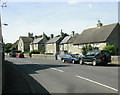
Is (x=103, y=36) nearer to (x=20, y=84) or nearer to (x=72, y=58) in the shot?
(x=72, y=58)

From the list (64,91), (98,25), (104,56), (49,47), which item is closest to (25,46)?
(49,47)

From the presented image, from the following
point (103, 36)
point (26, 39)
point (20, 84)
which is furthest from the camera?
point (26, 39)

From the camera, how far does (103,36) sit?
41.3 metres

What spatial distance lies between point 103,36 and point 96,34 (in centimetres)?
340

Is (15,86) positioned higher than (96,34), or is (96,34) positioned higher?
(96,34)

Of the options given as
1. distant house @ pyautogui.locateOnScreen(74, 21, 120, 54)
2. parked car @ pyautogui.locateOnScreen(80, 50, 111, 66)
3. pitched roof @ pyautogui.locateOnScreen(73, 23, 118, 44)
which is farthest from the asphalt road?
pitched roof @ pyautogui.locateOnScreen(73, 23, 118, 44)

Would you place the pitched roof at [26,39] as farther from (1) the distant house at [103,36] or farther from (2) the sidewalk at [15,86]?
(2) the sidewalk at [15,86]

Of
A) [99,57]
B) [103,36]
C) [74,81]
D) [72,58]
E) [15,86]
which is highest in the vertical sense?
[103,36]

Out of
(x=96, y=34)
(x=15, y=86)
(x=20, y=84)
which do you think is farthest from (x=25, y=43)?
(x=15, y=86)

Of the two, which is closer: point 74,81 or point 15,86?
point 15,86

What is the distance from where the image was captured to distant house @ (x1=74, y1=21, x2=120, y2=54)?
132 feet

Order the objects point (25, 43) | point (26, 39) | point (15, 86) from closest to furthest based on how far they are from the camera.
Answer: point (15, 86)
point (25, 43)
point (26, 39)

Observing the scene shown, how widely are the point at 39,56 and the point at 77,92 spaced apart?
40664 millimetres

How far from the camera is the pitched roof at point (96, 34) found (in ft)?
135
